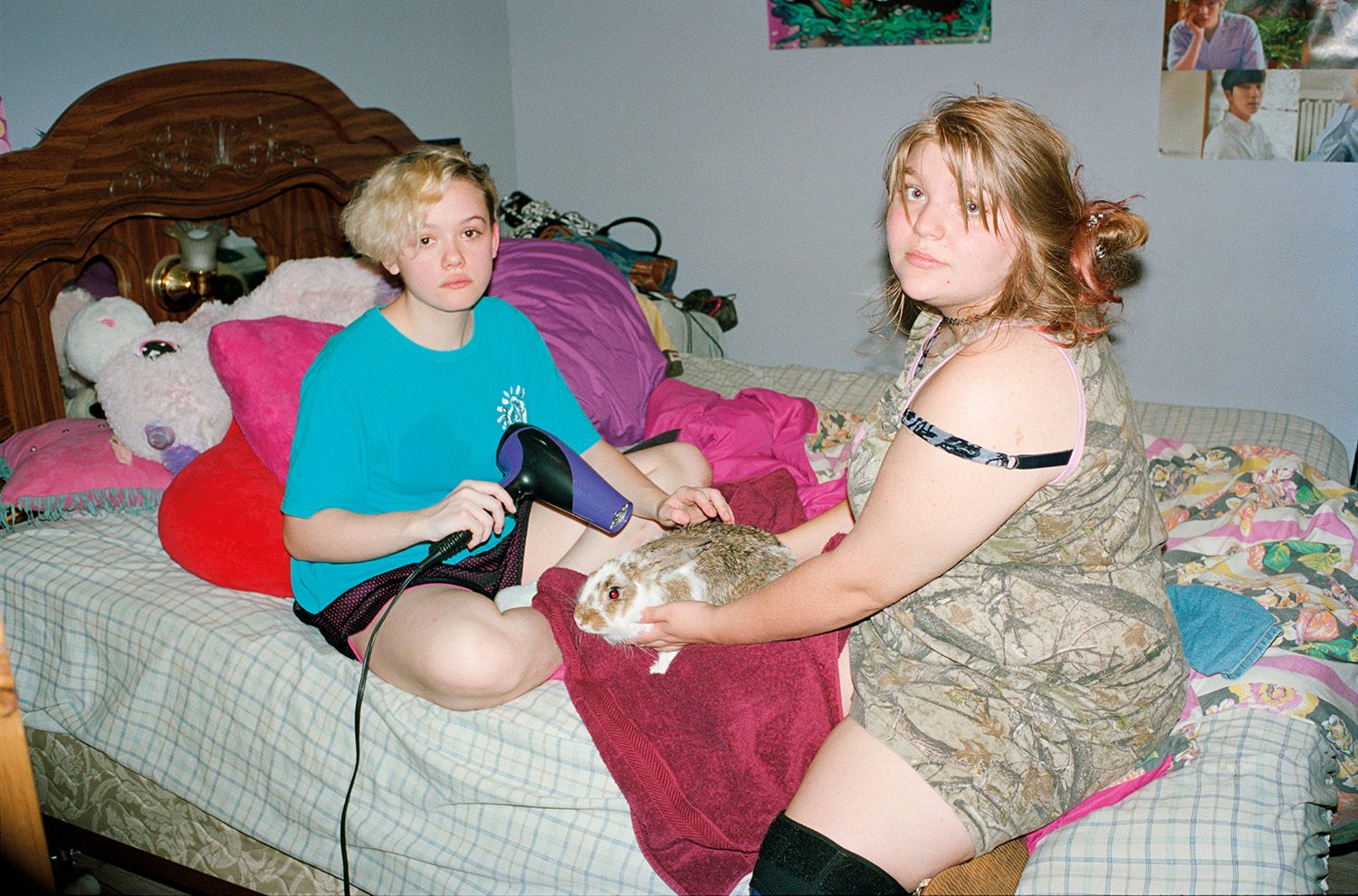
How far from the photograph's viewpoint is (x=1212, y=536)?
170 centimetres

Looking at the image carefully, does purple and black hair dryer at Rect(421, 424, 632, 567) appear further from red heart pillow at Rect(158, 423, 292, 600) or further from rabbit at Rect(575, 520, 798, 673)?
red heart pillow at Rect(158, 423, 292, 600)

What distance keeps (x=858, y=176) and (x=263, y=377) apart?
2193 mm

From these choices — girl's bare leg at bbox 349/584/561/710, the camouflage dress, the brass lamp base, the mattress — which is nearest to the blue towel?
the mattress

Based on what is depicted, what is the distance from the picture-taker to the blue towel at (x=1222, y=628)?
4.47 feet

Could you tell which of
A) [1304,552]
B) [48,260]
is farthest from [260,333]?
[1304,552]

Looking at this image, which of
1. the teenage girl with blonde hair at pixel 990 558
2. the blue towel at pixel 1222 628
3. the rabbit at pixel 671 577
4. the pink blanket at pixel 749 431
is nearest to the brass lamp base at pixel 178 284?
the pink blanket at pixel 749 431

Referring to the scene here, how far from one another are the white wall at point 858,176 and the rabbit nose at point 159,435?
1972 millimetres

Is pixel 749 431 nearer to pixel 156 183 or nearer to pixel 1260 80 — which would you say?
pixel 156 183

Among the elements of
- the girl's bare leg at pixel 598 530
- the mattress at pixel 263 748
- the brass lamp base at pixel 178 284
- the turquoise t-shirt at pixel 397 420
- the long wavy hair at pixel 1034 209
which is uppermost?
the long wavy hair at pixel 1034 209

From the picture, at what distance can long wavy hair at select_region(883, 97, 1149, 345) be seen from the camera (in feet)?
3.51

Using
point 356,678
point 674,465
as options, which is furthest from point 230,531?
point 674,465

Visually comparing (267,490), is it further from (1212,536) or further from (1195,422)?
(1195,422)

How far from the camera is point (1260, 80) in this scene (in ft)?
8.87

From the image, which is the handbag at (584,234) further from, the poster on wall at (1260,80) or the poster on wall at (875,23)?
the poster on wall at (1260,80)
